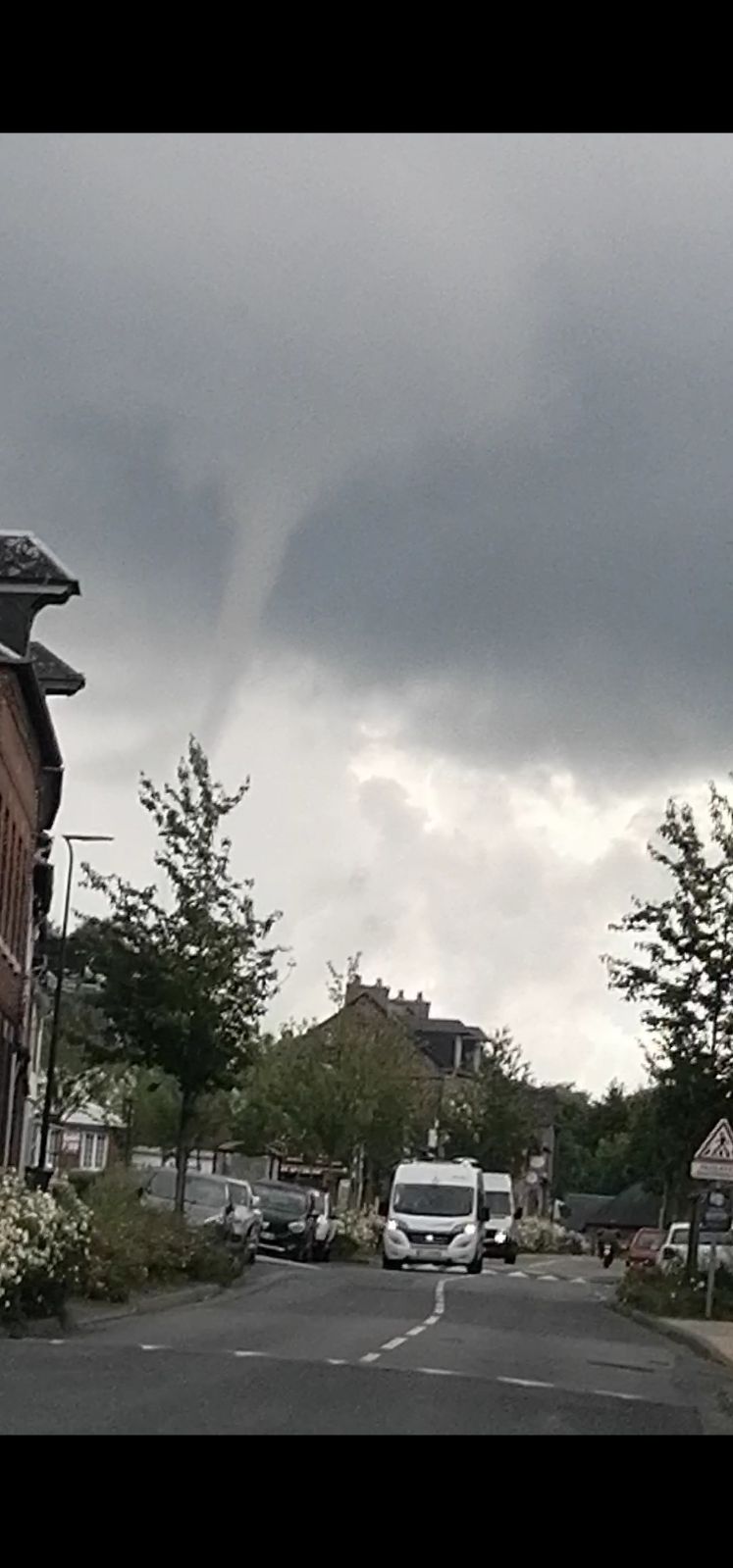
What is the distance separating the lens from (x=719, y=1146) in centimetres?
3484

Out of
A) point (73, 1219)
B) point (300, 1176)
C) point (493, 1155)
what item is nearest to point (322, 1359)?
point (73, 1219)

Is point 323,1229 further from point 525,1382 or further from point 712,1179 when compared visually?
point 525,1382

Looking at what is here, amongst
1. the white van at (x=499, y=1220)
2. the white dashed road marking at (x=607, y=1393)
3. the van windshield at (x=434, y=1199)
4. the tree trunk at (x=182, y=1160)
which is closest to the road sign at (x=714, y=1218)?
the tree trunk at (x=182, y=1160)

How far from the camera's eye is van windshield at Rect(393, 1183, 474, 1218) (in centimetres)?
5309

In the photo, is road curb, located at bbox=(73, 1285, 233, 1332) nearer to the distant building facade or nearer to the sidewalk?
the sidewalk

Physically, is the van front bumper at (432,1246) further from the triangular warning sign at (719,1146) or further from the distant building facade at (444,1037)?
the distant building facade at (444,1037)

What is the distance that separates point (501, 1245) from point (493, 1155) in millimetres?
27298

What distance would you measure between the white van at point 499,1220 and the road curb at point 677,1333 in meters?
35.3

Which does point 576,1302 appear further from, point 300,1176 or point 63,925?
point 300,1176

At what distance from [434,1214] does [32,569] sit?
17020 millimetres

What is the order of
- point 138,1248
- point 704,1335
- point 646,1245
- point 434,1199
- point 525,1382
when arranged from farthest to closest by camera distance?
point 646,1245 < point 434,1199 < point 138,1248 < point 704,1335 < point 525,1382

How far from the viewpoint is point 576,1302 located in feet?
136

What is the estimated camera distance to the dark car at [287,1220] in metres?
57.2

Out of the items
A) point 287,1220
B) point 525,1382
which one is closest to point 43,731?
point 287,1220
